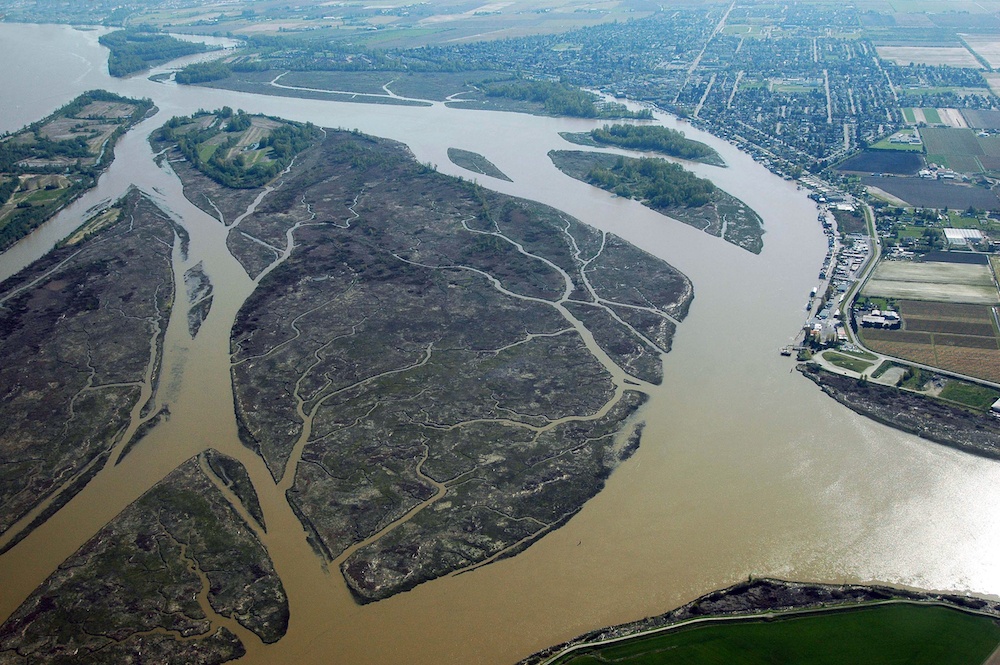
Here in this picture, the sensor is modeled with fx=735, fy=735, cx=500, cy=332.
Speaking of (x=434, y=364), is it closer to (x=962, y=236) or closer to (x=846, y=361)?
(x=846, y=361)

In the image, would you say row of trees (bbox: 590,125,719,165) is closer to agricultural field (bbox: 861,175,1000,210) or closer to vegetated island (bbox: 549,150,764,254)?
vegetated island (bbox: 549,150,764,254)

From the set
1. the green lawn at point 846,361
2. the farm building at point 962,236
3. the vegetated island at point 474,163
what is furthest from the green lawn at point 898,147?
the green lawn at point 846,361

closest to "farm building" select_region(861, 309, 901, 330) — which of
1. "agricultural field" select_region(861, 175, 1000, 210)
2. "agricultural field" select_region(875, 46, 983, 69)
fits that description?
"agricultural field" select_region(861, 175, 1000, 210)

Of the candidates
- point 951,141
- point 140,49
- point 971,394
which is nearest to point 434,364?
point 971,394

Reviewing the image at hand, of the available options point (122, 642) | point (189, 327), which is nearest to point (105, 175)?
point (189, 327)

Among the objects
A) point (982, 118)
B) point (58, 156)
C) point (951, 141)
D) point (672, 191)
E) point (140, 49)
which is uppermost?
point (140, 49)

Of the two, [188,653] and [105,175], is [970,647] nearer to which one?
[188,653]
